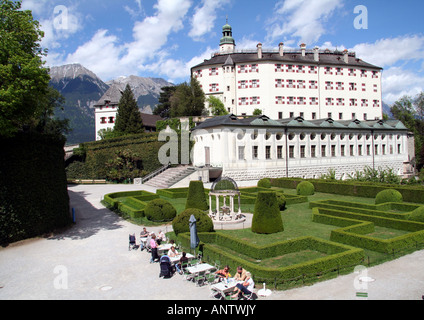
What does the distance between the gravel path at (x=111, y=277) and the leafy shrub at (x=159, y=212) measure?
3.43 meters

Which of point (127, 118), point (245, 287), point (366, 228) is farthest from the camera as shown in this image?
point (127, 118)

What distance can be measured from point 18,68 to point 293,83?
1789 inches

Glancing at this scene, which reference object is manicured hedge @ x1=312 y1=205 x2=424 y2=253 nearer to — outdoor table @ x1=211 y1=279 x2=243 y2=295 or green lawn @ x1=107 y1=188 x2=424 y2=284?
green lawn @ x1=107 y1=188 x2=424 y2=284

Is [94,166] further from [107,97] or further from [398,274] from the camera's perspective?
[398,274]

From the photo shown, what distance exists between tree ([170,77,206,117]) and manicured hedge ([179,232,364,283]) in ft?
113

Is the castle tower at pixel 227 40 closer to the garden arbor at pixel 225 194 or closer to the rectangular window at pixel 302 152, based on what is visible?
the rectangular window at pixel 302 152

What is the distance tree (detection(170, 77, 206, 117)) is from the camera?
47.9 metres

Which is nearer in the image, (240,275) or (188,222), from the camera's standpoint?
(240,275)

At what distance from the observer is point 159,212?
20172 millimetres

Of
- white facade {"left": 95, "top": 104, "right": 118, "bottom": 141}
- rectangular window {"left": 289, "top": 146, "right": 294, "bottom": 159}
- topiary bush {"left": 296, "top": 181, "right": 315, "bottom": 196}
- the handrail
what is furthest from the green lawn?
white facade {"left": 95, "top": 104, "right": 118, "bottom": 141}

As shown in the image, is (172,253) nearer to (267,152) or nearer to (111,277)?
(111,277)

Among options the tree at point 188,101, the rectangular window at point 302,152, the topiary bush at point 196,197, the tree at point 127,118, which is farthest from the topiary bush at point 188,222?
the tree at point 127,118

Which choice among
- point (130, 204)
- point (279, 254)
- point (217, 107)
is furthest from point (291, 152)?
point (279, 254)

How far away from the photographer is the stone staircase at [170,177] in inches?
1411
